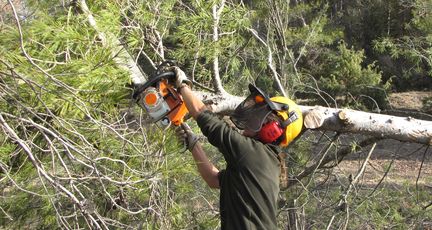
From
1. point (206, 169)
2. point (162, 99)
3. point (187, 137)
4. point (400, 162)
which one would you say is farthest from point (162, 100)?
point (400, 162)

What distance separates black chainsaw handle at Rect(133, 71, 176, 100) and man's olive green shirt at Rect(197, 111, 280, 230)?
0.32 meters

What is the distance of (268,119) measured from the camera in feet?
7.91

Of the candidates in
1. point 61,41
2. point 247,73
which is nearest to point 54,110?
point 61,41

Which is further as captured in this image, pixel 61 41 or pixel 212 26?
pixel 212 26

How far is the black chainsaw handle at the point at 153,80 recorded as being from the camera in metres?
2.49

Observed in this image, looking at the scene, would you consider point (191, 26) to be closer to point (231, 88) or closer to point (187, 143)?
point (187, 143)

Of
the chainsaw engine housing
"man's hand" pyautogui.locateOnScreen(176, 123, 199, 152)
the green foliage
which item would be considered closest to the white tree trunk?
"man's hand" pyautogui.locateOnScreen(176, 123, 199, 152)

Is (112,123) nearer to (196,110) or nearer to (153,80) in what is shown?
(153,80)

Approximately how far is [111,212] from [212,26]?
150 centimetres

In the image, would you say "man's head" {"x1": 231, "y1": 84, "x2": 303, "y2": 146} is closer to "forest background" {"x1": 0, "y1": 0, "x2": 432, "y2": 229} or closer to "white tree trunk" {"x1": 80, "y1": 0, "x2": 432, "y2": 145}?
"forest background" {"x1": 0, "y1": 0, "x2": 432, "y2": 229}

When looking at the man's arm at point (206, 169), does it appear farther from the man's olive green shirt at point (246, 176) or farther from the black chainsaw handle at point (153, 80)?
the black chainsaw handle at point (153, 80)

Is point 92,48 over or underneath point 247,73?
over

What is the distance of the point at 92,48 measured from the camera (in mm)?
2559

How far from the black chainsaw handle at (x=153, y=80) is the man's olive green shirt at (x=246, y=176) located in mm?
322
